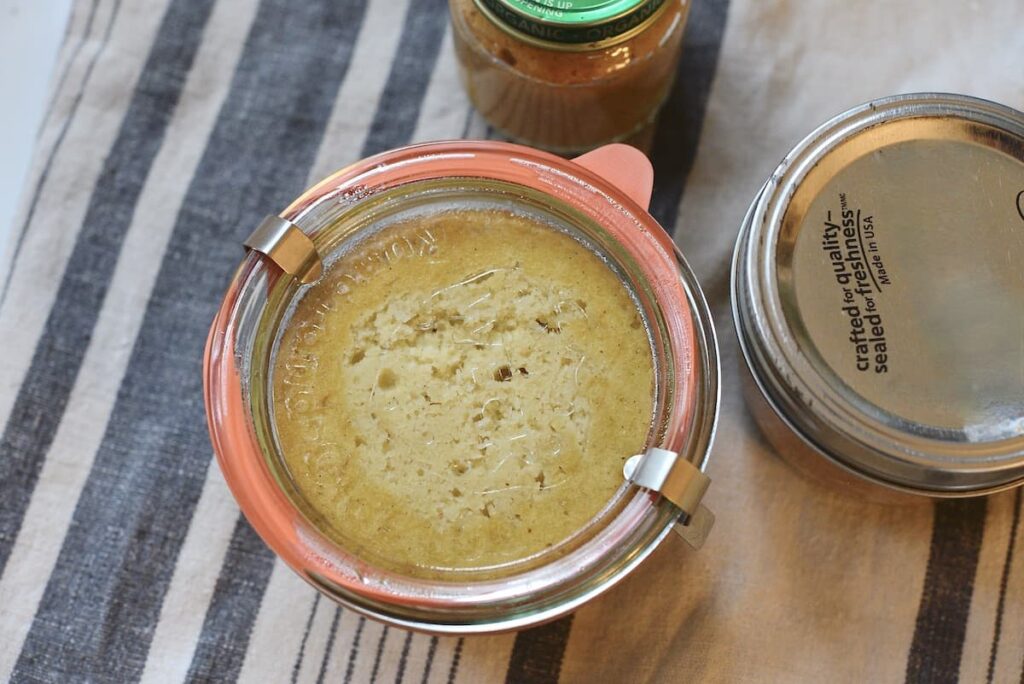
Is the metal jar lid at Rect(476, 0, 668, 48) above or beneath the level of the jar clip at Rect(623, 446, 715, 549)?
above

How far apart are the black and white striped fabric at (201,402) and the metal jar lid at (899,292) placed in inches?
5.3

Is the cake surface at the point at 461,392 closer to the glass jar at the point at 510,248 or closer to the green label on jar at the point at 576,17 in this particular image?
the glass jar at the point at 510,248

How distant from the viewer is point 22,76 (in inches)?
39.6

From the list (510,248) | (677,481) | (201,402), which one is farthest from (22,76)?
(677,481)

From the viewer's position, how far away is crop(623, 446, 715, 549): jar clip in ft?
2.27

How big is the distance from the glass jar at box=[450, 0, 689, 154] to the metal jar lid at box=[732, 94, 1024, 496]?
154 mm

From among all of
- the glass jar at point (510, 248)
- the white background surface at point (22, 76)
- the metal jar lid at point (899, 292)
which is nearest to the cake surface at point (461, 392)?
the glass jar at point (510, 248)

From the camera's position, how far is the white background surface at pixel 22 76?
3.23 feet

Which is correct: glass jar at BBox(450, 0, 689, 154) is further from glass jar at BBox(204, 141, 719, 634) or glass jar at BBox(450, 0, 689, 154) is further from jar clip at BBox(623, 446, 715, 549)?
jar clip at BBox(623, 446, 715, 549)

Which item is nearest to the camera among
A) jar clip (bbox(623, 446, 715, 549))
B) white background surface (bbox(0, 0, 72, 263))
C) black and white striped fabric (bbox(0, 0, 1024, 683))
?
jar clip (bbox(623, 446, 715, 549))

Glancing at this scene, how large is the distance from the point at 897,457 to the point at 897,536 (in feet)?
0.57

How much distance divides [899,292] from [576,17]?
0.34 meters

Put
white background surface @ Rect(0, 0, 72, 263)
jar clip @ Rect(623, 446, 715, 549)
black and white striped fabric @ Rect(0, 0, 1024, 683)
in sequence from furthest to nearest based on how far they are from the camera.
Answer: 1. white background surface @ Rect(0, 0, 72, 263)
2. black and white striped fabric @ Rect(0, 0, 1024, 683)
3. jar clip @ Rect(623, 446, 715, 549)

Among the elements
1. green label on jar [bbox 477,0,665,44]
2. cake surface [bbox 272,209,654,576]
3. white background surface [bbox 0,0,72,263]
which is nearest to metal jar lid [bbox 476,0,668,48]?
green label on jar [bbox 477,0,665,44]
